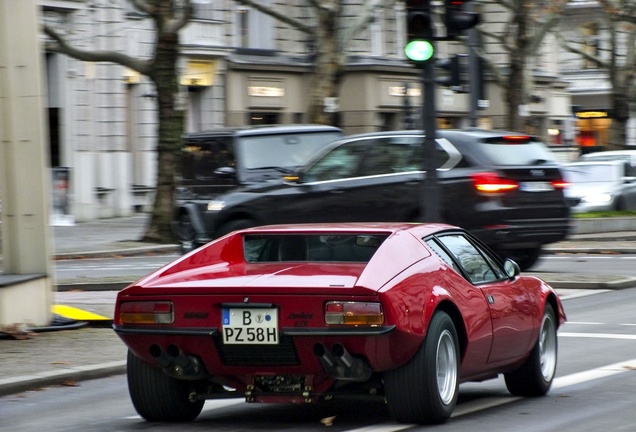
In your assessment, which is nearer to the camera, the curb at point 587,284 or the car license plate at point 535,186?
the car license plate at point 535,186

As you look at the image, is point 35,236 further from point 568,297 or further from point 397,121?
point 397,121

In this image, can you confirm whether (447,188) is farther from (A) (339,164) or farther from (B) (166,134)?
(B) (166,134)

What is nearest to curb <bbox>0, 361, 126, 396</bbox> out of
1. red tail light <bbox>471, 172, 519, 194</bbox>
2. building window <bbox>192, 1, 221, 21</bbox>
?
red tail light <bbox>471, 172, 519, 194</bbox>

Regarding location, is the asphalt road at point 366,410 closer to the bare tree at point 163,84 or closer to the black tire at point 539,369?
the black tire at point 539,369

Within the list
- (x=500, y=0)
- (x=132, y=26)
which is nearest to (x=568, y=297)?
(x=500, y=0)

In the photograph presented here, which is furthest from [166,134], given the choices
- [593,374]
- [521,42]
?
[593,374]

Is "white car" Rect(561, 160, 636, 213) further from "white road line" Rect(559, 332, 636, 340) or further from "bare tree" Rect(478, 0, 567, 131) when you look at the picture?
"white road line" Rect(559, 332, 636, 340)

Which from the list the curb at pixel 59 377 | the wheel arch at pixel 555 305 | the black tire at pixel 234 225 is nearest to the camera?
the wheel arch at pixel 555 305

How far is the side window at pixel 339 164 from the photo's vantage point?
720 inches

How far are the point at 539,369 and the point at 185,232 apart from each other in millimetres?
13124

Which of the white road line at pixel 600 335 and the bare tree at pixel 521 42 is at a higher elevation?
the bare tree at pixel 521 42

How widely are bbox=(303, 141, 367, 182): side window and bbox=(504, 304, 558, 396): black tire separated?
8.90m

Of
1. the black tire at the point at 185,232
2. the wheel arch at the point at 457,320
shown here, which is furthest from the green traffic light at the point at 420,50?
the black tire at the point at 185,232

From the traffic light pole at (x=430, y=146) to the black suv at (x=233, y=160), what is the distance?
21.3 ft
